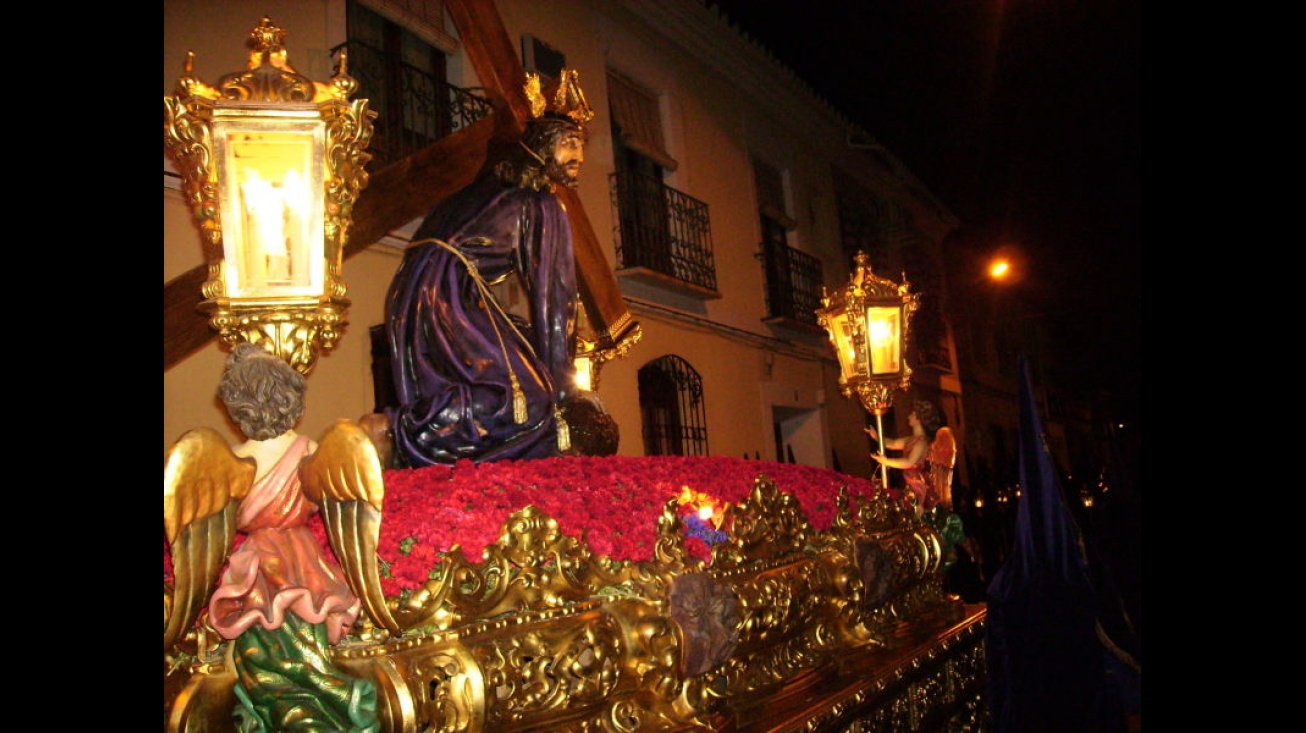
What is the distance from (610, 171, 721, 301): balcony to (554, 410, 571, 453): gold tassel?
4.63 meters

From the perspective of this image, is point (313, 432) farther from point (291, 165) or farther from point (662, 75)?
point (662, 75)

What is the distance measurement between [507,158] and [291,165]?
1363 mm

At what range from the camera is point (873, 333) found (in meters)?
4.95

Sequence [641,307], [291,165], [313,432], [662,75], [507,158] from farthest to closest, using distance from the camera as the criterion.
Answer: [662,75] < [641,307] < [313,432] < [507,158] < [291,165]

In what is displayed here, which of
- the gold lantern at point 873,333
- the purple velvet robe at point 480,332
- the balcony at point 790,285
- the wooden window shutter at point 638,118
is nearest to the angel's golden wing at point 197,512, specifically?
the purple velvet robe at point 480,332

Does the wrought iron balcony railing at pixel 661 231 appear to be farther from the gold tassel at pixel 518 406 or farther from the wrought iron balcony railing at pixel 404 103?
the gold tassel at pixel 518 406

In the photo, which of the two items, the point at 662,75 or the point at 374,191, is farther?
the point at 662,75

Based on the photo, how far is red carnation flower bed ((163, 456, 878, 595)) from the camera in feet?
6.63

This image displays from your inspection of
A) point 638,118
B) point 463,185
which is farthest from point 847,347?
point 638,118

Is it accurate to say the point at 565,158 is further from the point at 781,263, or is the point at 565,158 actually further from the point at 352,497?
the point at 781,263

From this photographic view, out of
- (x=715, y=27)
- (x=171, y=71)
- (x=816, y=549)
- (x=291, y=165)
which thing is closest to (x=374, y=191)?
(x=171, y=71)

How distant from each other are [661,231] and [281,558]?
23.2 ft

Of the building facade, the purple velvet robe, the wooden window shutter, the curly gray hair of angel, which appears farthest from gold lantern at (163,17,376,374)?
the wooden window shutter

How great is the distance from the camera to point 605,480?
266cm
